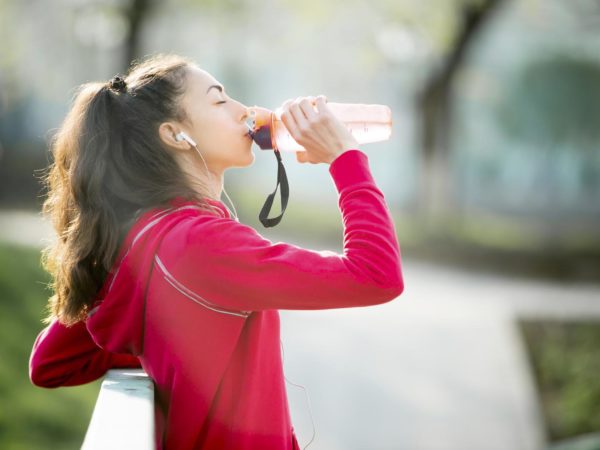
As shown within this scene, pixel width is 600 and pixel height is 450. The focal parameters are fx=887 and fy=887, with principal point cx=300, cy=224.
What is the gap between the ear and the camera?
1.93 meters

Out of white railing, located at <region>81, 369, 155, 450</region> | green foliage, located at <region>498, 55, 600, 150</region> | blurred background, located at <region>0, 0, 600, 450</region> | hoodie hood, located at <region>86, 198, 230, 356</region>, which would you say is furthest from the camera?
green foliage, located at <region>498, 55, 600, 150</region>

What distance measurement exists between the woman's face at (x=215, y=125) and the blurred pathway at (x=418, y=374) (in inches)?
162

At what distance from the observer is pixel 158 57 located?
85.7 inches

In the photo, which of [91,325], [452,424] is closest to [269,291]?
[91,325]

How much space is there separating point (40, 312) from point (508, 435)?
4152 mm

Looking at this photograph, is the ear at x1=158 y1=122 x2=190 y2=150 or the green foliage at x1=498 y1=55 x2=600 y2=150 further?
the green foliage at x1=498 y1=55 x2=600 y2=150

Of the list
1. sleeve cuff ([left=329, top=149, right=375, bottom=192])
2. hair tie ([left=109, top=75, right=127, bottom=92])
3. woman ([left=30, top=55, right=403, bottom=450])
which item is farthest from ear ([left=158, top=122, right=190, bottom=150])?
sleeve cuff ([left=329, top=149, right=375, bottom=192])

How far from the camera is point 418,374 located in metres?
7.30

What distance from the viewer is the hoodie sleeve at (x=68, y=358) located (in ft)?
6.64

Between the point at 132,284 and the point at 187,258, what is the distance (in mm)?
179

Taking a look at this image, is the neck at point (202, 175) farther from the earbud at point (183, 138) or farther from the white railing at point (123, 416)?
the white railing at point (123, 416)

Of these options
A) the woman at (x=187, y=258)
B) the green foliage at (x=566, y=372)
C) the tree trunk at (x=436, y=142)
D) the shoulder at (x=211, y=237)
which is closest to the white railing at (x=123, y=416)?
the woman at (x=187, y=258)

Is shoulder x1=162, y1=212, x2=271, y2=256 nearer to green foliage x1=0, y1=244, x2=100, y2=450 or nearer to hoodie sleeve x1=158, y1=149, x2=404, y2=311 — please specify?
hoodie sleeve x1=158, y1=149, x2=404, y2=311

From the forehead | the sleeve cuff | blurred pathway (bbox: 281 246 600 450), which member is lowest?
blurred pathway (bbox: 281 246 600 450)
